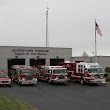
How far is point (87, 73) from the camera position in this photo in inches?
1499

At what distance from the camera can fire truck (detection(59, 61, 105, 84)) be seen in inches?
1480

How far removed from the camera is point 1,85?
115 ft

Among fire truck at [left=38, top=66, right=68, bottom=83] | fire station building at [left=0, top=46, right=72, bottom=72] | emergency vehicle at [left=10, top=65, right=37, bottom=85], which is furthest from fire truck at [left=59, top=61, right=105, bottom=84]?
fire station building at [left=0, top=46, right=72, bottom=72]

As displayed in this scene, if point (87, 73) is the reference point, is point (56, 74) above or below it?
below

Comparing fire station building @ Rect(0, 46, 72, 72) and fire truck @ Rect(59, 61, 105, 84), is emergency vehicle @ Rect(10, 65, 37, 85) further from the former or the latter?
fire station building @ Rect(0, 46, 72, 72)
